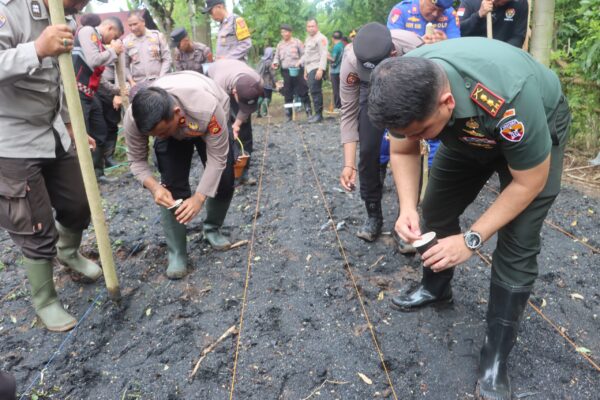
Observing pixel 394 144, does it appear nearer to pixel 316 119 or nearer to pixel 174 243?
pixel 174 243

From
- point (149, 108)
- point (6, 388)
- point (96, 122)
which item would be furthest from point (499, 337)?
point (96, 122)

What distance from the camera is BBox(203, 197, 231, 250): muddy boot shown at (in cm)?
318

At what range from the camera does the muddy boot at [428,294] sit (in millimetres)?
2312

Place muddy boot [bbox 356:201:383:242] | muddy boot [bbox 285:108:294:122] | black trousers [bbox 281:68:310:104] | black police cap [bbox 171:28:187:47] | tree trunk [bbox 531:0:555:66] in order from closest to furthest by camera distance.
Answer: muddy boot [bbox 356:201:383:242], tree trunk [bbox 531:0:555:66], black police cap [bbox 171:28:187:47], black trousers [bbox 281:68:310:104], muddy boot [bbox 285:108:294:122]

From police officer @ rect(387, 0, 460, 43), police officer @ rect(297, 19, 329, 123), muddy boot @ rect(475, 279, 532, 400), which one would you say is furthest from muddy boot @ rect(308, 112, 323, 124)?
muddy boot @ rect(475, 279, 532, 400)

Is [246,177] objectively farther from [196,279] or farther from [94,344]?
[94,344]

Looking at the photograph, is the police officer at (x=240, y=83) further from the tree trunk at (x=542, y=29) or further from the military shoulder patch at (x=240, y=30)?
the tree trunk at (x=542, y=29)

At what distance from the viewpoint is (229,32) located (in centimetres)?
562

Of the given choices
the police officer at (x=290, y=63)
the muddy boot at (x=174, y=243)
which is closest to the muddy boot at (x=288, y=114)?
the police officer at (x=290, y=63)

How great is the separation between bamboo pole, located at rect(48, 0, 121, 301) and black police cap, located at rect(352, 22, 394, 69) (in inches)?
59.1

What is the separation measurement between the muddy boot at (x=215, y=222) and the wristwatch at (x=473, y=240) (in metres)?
1.95

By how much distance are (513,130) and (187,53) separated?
5.17 metres

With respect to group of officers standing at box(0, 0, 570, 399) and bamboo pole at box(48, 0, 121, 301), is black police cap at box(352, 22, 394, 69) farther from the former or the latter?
Answer: bamboo pole at box(48, 0, 121, 301)

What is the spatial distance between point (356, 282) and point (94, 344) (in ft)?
4.96
